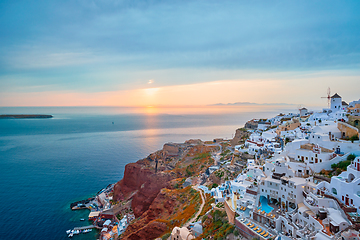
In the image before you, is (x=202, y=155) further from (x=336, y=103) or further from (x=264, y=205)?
(x=264, y=205)

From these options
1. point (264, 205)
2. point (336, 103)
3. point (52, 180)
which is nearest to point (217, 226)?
point (264, 205)

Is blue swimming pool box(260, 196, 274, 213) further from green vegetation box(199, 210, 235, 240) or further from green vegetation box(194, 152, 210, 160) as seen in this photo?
green vegetation box(194, 152, 210, 160)

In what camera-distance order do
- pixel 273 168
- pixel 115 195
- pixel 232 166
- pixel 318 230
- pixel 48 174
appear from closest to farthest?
pixel 318 230
pixel 273 168
pixel 232 166
pixel 115 195
pixel 48 174

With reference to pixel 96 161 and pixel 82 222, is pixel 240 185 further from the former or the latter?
pixel 96 161

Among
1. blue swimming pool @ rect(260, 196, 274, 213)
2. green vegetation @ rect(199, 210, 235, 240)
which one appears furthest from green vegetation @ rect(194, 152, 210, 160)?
blue swimming pool @ rect(260, 196, 274, 213)

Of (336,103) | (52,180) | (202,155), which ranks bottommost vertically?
(52,180)

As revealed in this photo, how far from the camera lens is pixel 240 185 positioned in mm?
26812

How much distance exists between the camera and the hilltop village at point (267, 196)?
59.3 feet

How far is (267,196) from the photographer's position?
77.6 ft

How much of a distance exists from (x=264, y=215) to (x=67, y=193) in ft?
171

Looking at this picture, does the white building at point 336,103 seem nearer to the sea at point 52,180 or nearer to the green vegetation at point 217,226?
the green vegetation at point 217,226

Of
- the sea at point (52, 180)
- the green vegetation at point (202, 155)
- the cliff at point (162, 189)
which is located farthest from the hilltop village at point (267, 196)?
the sea at point (52, 180)

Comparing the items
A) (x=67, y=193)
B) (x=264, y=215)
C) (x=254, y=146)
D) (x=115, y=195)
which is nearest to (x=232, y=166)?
(x=254, y=146)

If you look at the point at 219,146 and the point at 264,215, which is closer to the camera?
the point at 264,215
